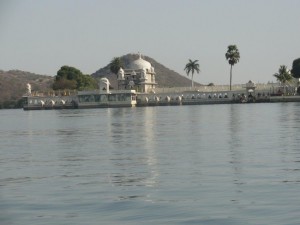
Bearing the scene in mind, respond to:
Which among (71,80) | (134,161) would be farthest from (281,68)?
(134,161)

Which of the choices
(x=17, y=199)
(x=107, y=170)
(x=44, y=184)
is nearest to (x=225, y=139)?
(x=107, y=170)

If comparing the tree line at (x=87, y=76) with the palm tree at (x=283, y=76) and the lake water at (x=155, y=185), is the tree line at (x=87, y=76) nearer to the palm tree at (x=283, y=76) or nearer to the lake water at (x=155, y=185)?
the palm tree at (x=283, y=76)

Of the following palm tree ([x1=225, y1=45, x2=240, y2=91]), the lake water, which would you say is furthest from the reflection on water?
palm tree ([x1=225, y1=45, x2=240, y2=91])

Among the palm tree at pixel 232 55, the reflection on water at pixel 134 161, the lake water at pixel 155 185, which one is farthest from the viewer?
the palm tree at pixel 232 55

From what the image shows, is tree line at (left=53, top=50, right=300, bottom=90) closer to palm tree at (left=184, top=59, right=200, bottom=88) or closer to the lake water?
palm tree at (left=184, top=59, right=200, bottom=88)

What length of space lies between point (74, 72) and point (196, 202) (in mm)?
146422

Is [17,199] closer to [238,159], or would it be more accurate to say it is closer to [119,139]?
[238,159]

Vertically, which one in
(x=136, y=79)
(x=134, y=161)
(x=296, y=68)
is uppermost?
(x=296, y=68)

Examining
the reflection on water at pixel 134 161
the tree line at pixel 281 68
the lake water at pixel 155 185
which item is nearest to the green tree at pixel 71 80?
the tree line at pixel 281 68

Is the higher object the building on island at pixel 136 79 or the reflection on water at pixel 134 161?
the building on island at pixel 136 79

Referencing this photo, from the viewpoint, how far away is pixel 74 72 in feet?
520

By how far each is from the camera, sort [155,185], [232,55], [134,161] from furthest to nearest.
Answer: [232,55] < [134,161] < [155,185]

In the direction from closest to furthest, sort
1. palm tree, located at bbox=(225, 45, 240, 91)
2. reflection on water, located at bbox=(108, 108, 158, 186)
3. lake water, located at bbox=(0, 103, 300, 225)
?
lake water, located at bbox=(0, 103, 300, 225) < reflection on water, located at bbox=(108, 108, 158, 186) < palm tree, located at bbox=(225, 45, 240, 91)

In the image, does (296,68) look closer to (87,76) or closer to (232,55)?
(232,55)
